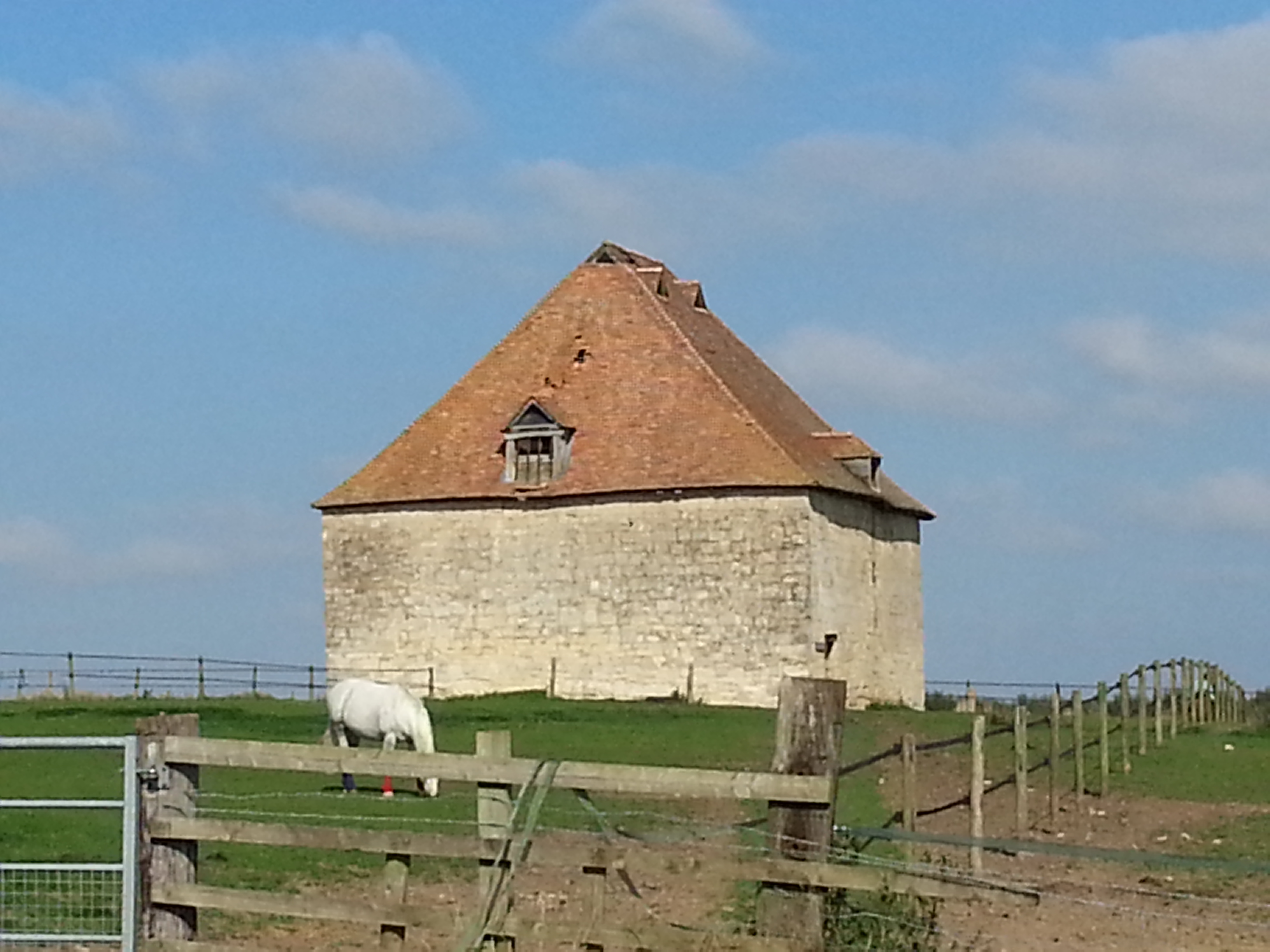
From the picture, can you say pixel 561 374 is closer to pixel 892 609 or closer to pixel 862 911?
pixel 892 609

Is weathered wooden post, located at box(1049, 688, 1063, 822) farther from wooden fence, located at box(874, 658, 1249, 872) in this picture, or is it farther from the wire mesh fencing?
the wire mesh fencing

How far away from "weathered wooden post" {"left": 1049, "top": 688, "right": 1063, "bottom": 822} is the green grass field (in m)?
1.94

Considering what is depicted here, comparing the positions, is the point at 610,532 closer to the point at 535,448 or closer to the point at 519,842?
the point at 535,448

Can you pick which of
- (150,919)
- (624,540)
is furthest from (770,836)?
(624,540)

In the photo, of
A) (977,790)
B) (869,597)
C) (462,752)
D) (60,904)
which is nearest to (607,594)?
(869,597)

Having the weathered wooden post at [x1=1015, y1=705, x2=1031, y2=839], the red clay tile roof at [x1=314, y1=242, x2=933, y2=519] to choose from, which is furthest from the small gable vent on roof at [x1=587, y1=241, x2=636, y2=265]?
the weathered wooden post at [x1=1015, y1=705, x2=1031, y2=839]

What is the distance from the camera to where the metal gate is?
1172 cm

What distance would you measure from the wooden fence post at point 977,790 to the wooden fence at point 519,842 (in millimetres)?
7212

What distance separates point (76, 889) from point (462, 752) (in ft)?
50.5

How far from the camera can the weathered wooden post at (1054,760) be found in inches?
977

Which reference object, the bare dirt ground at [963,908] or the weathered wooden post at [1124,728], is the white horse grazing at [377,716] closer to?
the bare dirt ground at [963,908]

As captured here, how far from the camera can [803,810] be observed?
10.8m

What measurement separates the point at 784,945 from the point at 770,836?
0.55 metres

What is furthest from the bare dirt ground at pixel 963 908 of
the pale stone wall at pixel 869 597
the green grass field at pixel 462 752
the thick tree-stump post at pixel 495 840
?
the pale stone wall at pixel 869 597
